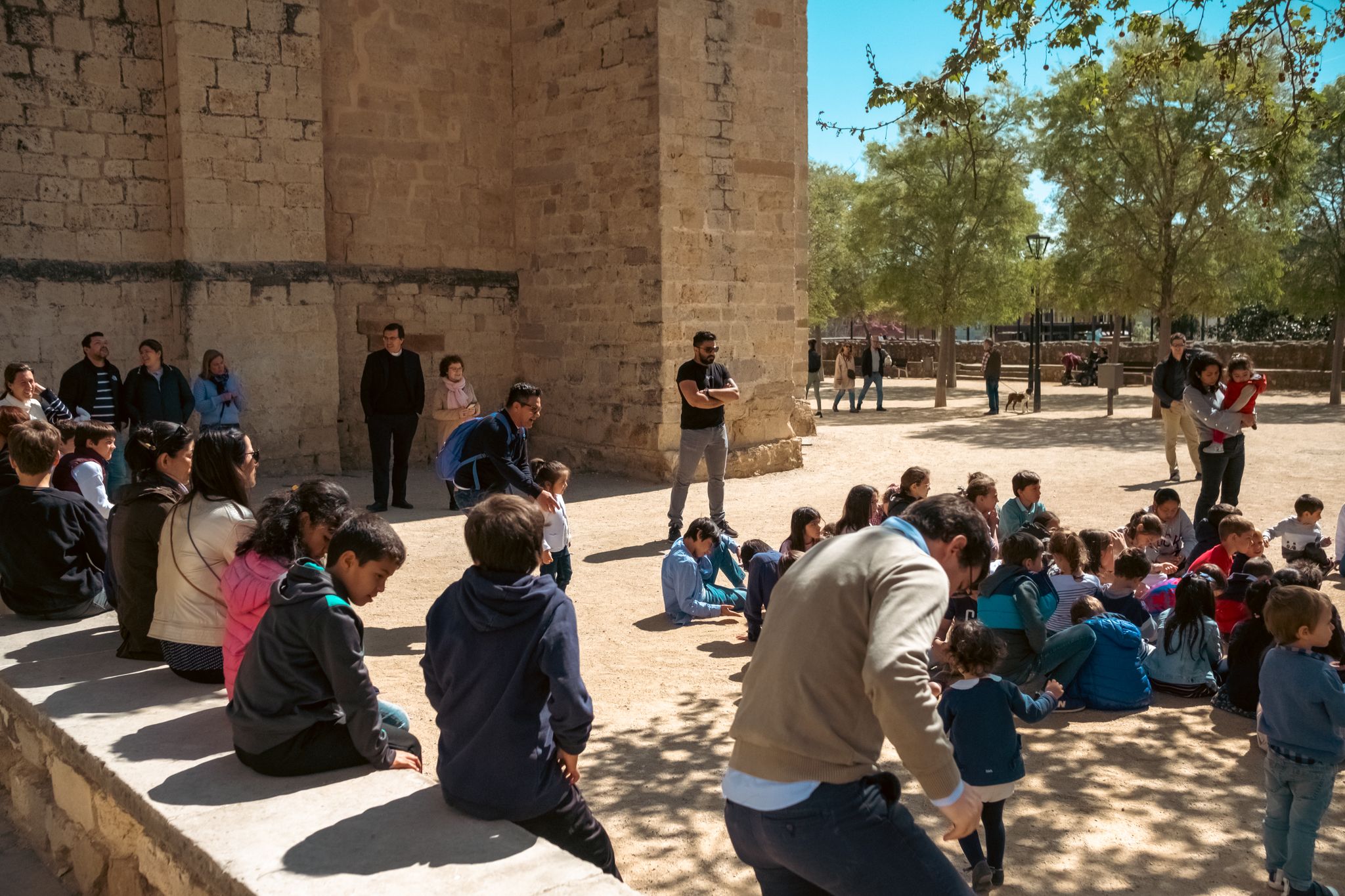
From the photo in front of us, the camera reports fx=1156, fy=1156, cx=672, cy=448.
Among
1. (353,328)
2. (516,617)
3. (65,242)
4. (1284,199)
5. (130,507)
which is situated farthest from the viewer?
(1284,199)

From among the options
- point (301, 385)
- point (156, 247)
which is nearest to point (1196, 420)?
point (301, 385)

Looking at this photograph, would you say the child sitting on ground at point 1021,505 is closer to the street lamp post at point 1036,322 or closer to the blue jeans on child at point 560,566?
the blue jeans on child at point 560,566

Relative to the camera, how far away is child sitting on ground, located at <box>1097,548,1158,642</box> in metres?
5.93

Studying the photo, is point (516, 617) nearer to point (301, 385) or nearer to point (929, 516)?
point (929, 516)

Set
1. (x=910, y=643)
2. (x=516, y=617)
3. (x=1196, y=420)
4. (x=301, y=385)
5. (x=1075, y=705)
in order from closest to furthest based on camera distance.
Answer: (x=910, y=643), (x=516, y=617), (x=1075, y=705), (x=1196, y=420), (x=301, y=385)

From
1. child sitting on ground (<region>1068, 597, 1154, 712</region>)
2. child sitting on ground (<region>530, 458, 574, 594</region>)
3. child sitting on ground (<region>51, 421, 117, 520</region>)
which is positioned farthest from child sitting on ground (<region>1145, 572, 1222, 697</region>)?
child sitting on ground (<region>51, 421, 117, 520</region>)

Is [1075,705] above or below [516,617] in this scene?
below

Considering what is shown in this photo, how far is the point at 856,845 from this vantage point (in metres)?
2.35

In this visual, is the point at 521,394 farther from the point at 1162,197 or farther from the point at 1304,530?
the point at 1162,197

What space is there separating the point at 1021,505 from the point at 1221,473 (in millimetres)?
2768

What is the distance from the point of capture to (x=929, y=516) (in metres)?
2.56

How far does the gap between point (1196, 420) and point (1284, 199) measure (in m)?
14.4

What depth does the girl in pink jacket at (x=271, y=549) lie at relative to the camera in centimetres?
382

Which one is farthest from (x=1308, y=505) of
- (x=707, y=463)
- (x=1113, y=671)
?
(x=707, y=463)
